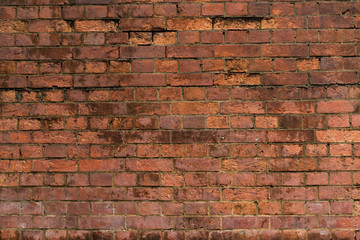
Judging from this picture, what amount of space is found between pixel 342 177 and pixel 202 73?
3.74 ft

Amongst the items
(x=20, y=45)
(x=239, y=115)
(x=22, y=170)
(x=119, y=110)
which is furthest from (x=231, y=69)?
(x=22, y=170)

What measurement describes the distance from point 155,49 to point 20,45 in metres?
0.92

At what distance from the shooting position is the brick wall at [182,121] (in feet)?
5.41

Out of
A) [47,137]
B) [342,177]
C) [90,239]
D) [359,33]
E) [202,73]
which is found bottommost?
[90,239]

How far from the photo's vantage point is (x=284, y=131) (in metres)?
1.65

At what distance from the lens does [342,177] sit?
164cm

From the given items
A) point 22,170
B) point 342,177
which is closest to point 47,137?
point 22,170

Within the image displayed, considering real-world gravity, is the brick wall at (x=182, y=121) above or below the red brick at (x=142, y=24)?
below

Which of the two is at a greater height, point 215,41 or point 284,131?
point 215,41

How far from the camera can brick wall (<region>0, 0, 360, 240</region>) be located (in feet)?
5.41

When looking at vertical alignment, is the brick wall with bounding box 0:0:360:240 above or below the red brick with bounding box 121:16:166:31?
below

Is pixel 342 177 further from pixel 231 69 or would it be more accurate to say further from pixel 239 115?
pixel 231 69

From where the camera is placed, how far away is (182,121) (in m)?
1.67

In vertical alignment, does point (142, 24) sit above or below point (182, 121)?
above
